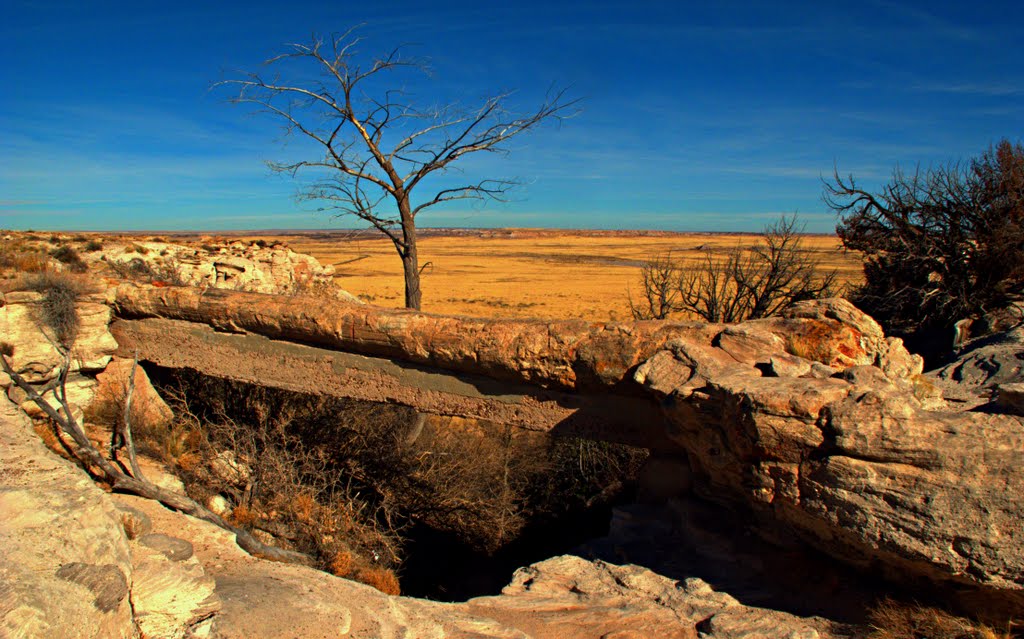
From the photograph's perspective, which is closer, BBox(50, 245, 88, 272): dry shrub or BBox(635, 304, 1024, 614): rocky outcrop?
BBox(635, 304, 1024, 614): rocky outcrop

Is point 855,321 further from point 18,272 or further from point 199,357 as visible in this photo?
point 18,272

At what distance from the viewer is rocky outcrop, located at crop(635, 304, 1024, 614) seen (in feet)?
9.57

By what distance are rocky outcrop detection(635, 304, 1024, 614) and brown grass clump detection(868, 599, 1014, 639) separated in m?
0.13

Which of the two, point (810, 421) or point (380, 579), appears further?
point (380, 579)

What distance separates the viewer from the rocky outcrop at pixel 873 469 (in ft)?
9.57

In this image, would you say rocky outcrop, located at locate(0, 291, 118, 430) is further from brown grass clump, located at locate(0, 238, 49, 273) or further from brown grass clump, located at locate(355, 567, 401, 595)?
brown grass clump, located at locate(355, 567, 401, 595)

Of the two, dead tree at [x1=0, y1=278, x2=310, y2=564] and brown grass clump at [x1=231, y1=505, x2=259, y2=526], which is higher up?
dead tree at [x1=0, y1=278, x2=310, y2=564]

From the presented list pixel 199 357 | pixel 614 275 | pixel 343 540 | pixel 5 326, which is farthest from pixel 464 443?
pixel 614 275

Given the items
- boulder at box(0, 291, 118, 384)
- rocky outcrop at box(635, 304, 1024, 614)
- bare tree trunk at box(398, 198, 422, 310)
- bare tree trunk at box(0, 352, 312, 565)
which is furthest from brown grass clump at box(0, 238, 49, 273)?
rocky outcrop at box(635, 304, 1024, 614)

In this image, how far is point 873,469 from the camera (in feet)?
10.3

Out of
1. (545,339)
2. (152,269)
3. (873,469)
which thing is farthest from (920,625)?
(152,269)

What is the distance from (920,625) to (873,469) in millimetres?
874

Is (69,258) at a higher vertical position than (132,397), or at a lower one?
higher

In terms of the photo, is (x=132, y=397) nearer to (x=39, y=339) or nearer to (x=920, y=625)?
(x=39, y=339)
